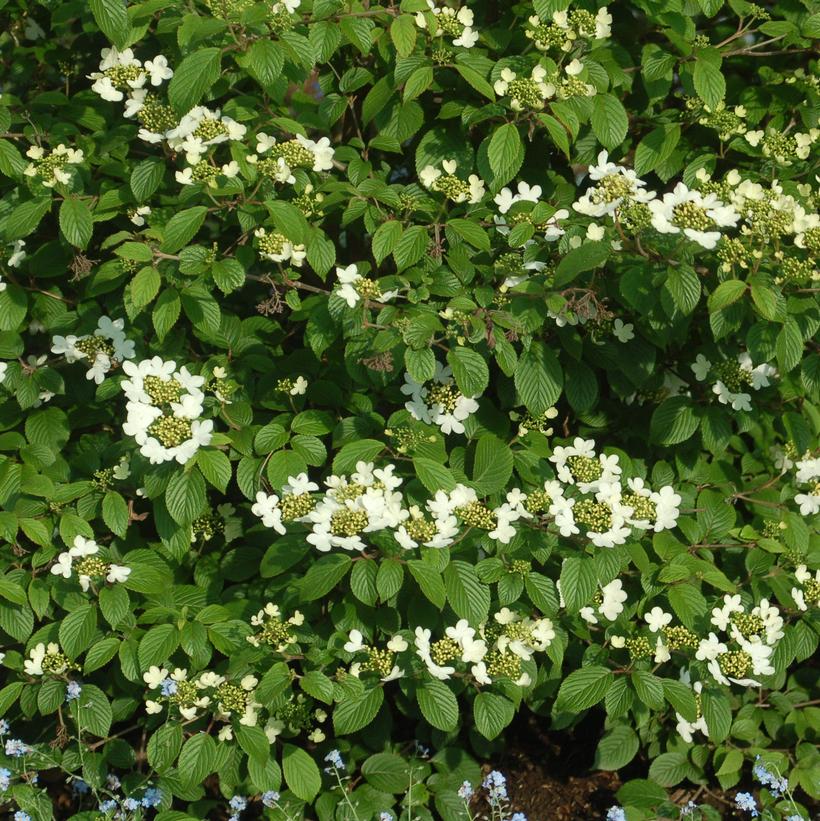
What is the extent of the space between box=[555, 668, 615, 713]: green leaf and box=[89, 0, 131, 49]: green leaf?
1812mm

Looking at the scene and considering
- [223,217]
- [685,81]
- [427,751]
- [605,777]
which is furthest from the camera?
[605,777]

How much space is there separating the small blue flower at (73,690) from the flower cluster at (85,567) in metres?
0.25

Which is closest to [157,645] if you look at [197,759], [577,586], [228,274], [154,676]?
[154,676]

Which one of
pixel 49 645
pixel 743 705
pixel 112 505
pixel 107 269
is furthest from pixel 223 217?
pixel 743 705

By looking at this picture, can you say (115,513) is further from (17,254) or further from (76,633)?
(17,254)

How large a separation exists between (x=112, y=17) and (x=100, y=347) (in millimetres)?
786

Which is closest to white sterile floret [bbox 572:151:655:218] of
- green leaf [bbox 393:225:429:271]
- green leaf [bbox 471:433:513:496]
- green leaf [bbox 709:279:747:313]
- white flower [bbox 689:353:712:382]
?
green leaf [bbox 709:279:747:313]

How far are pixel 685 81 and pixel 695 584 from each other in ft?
4.18

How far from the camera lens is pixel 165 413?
2.21m

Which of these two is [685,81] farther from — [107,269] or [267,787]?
[267,787]

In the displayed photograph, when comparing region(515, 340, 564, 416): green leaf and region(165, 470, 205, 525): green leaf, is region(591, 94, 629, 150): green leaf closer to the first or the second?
region(515, 340, 564, 416): green leaf

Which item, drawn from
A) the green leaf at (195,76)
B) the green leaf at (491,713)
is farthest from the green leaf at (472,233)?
the green leaf at (491,713)

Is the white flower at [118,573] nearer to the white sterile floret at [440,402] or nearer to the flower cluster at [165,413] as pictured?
the flower cluster at [165,413]

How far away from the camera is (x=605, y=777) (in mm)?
3062
